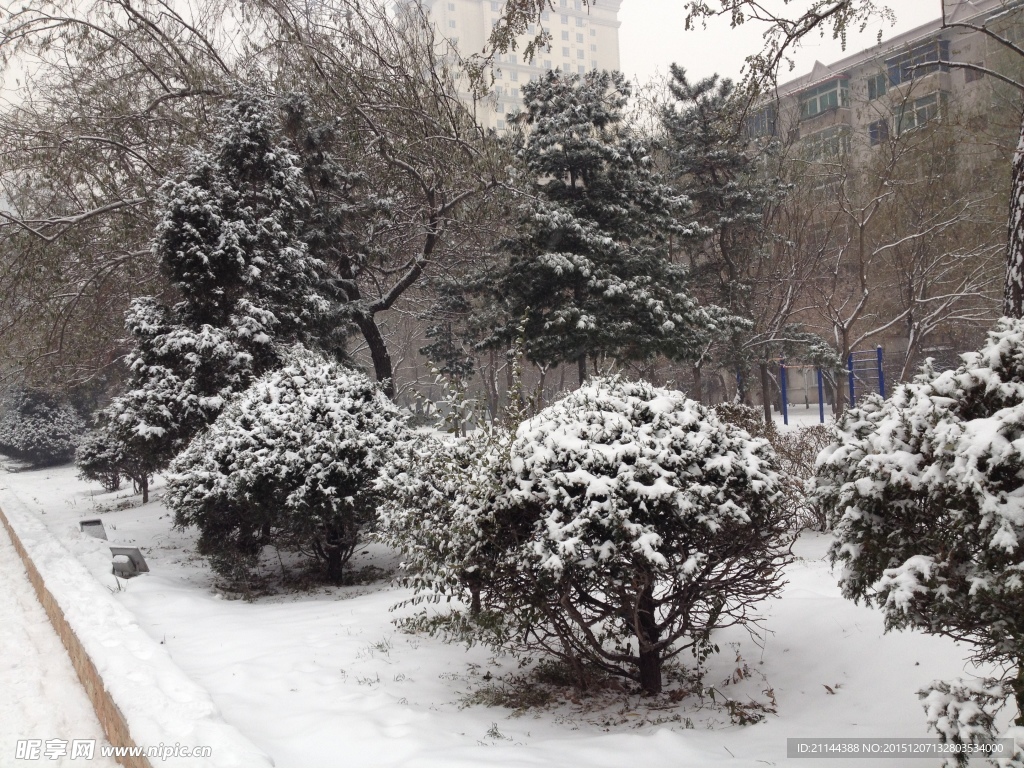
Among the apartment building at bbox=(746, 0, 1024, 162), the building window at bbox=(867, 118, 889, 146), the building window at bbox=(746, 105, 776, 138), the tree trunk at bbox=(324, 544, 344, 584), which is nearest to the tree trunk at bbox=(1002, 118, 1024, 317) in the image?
the tree trunk at bbox=(324, 544, 344, 584)

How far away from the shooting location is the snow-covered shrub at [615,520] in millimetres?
4148

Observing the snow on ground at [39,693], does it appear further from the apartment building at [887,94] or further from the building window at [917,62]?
the apartment building at [887,94]

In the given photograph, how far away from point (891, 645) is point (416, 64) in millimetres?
12313

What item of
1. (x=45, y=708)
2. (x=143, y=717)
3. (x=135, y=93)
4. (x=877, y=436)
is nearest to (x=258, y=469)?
(x=45, y=708)

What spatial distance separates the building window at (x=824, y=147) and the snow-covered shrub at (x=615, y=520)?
58.4 ft

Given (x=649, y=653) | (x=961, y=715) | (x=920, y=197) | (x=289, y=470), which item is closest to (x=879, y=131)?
(x=920, y=197)

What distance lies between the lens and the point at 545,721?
4.38m

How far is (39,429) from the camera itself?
108ft

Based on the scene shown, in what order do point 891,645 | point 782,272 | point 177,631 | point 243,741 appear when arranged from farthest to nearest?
point 782,272
point 177,631
point 891,645
point 243,741

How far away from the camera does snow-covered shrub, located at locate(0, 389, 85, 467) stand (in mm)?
32906

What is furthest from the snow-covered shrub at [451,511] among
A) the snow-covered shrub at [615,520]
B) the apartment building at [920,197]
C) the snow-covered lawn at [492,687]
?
the apartment building at [920,197]

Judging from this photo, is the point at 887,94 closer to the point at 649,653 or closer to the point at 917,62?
the point at 917,62

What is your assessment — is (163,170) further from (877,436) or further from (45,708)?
(877,436)

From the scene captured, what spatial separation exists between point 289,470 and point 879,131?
1957 cm
